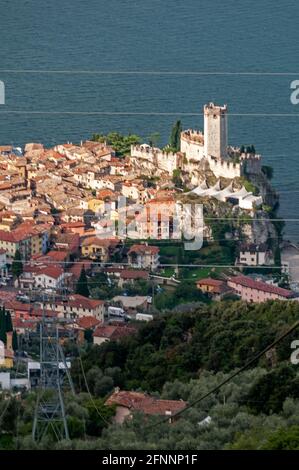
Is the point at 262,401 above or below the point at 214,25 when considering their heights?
below

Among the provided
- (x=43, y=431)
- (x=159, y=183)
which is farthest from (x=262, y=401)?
(x=159, y=183)

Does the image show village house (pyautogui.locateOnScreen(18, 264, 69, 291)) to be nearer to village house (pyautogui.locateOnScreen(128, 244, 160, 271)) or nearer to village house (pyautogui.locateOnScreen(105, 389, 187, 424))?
village house (pyautogui.locateOnScreen(128, 244, 160, 271))

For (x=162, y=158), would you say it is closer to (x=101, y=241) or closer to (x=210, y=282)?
(x=101, y=241)

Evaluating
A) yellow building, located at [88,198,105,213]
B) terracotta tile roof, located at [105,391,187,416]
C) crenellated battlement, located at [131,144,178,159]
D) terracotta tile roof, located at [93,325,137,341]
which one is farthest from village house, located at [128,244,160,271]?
terracotta tile roof, located at [105,391,187,416]

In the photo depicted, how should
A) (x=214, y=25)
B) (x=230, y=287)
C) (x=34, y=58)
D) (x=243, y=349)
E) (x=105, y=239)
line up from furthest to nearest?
(x=214, y=25) < (x=34, y=58) < (x=105, y=239) < (x=230, y=287) < (x=243, y=349)

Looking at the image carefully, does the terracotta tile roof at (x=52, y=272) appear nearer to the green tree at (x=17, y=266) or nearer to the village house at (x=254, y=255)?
the green tree at (x=17, y=266)

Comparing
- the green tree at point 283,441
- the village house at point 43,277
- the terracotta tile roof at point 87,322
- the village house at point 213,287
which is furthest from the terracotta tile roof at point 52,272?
the green tree at point 283,441
